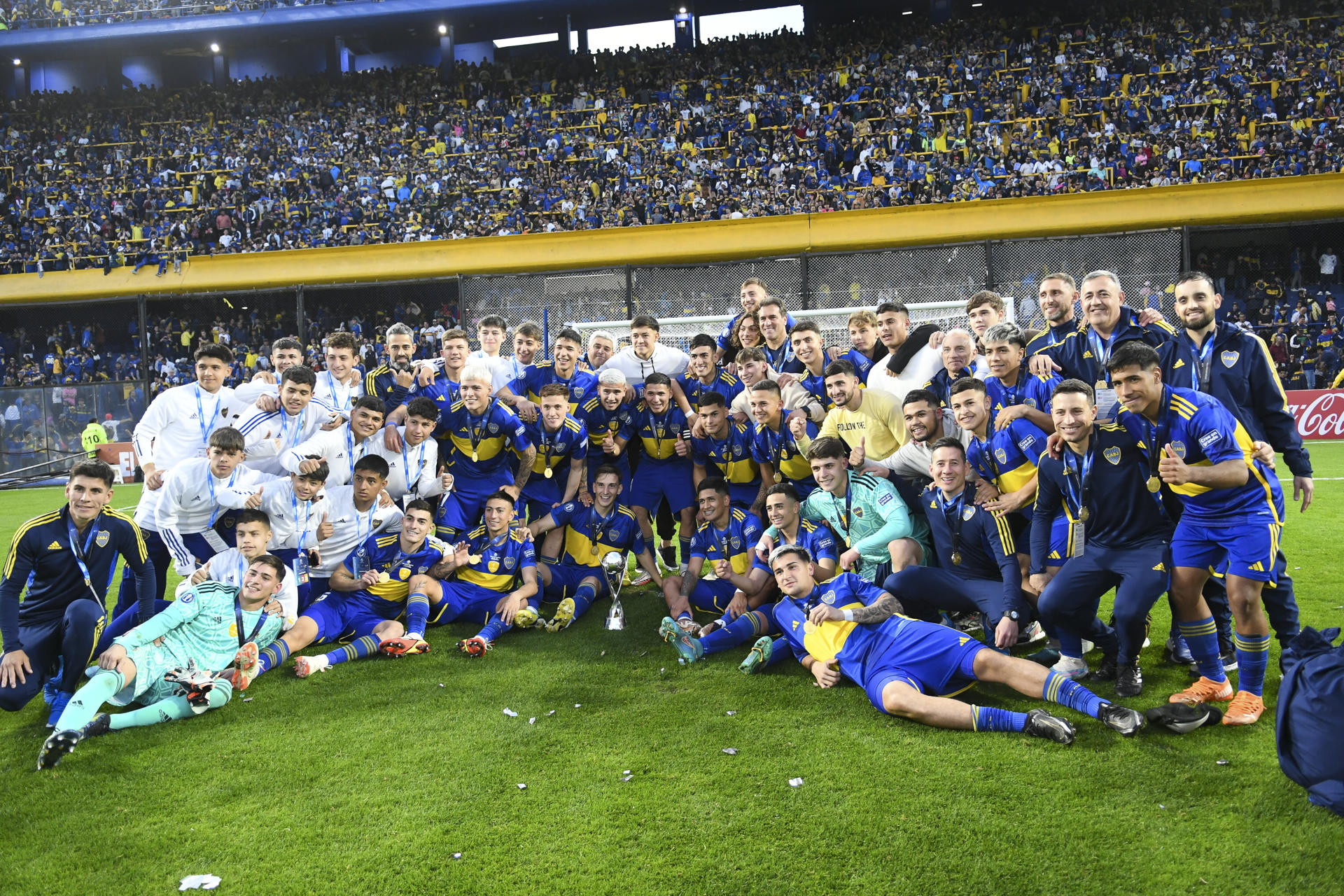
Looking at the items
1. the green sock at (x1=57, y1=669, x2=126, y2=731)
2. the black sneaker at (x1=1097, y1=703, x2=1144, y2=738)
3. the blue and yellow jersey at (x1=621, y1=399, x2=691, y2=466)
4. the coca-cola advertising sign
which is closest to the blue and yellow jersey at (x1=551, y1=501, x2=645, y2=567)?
the blue and yellow jersey at (x1=621, y1=399, x2=691, y2=466)

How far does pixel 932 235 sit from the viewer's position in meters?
20.5

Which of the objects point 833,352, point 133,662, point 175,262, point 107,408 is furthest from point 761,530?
point 175,262

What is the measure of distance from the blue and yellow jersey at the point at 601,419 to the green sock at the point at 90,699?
392 cm

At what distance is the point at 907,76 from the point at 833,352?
66.3 feet

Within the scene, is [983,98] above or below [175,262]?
above

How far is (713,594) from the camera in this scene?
6.83 m

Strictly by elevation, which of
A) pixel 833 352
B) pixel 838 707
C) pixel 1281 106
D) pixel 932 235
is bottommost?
pixel 838 707

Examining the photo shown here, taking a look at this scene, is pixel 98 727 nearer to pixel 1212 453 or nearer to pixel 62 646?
pixel 62 646

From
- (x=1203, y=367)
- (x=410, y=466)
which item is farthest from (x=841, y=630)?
(x=410, y=466)

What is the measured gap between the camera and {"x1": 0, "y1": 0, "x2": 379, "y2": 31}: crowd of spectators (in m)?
31.6

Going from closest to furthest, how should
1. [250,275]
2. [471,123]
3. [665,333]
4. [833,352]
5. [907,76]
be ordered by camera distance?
[833,352] → [665,333] → [250,275] → [907,76] → [471,123]

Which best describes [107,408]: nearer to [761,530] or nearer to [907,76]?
[761,530]

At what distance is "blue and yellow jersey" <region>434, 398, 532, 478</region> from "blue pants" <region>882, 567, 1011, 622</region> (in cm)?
341

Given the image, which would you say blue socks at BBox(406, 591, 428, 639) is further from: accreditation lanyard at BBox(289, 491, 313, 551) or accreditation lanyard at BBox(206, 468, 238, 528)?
accreditation lanyard at BBox(206, 468, 238, 528)
